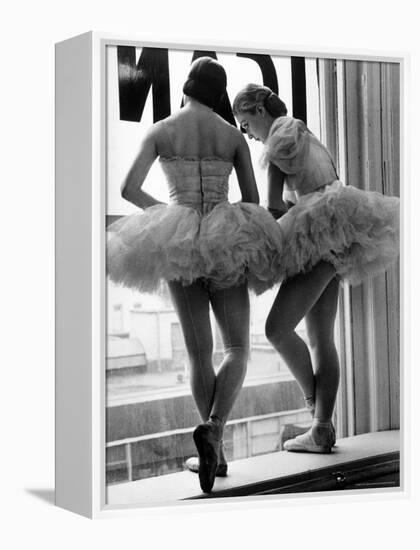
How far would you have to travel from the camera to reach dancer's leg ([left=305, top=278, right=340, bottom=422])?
627 centimetres

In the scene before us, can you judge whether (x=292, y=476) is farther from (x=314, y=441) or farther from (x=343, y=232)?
(x=343, y=232)

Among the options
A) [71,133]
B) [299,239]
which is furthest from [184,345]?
[71,133]

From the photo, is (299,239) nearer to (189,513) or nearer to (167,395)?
(167,395)

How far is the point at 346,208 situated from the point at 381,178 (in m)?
0.33

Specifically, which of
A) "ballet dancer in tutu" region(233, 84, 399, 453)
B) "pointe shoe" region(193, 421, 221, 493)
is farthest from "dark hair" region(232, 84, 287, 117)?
"pointe shoe" region(193, 421, 221, 493)

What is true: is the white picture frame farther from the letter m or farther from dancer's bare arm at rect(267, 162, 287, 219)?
dancer's bare arm at rect(267, 162, 287, 219)

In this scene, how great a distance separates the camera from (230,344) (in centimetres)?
602

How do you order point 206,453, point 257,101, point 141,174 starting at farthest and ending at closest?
point 257,101
point 206,453
point 141,174

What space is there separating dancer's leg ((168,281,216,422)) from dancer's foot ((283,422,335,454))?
0.55m

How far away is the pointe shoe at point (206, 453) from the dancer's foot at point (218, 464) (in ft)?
0.06

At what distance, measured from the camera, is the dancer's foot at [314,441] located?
6.23 m

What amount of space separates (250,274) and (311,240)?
383 mm

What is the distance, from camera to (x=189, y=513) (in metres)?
5.94

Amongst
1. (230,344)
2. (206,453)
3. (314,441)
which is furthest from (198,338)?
(314,441)
